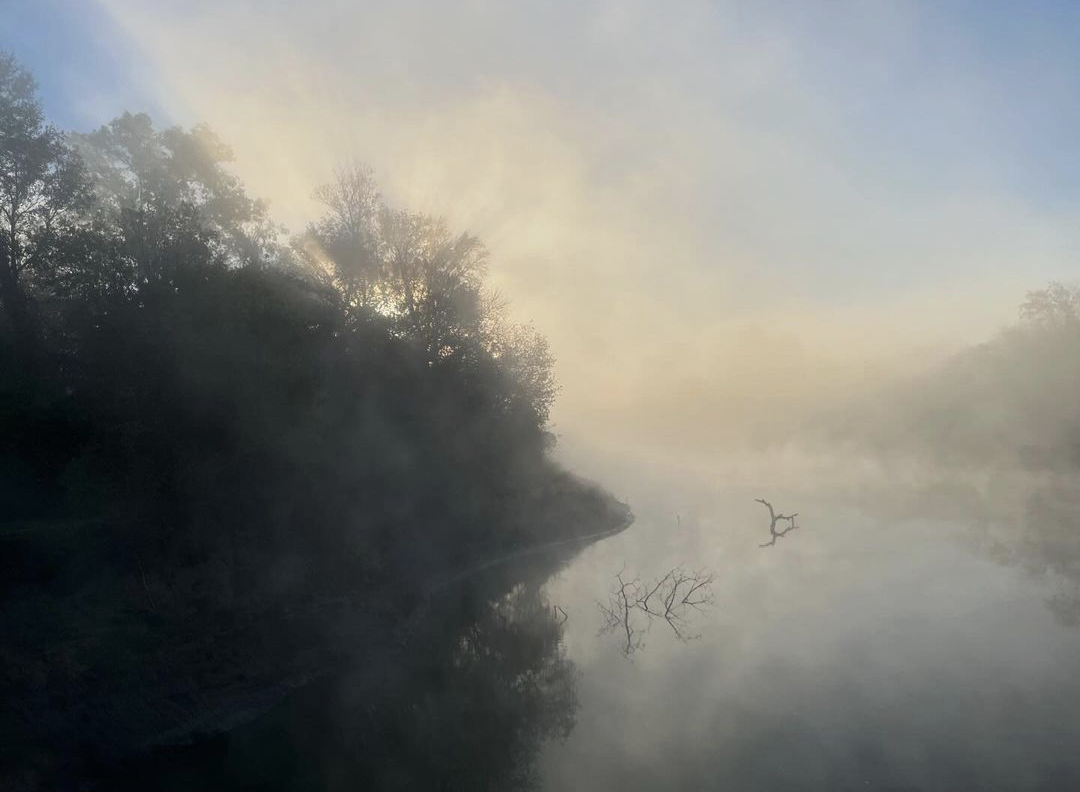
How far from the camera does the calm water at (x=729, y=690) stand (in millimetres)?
18812

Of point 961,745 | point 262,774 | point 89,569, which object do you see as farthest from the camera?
point 89,569

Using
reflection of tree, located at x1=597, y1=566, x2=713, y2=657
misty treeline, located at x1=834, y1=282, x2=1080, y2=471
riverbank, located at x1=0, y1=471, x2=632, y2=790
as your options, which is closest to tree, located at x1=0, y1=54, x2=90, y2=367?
riverbank, located at x1=0, y1=471, x2=632, y2=790

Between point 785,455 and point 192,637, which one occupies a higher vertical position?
point 785,455

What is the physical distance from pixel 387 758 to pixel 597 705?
7391 millimetres

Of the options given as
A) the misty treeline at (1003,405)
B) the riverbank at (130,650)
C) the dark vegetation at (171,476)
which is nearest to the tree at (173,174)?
the dark vegetation at (171,476)

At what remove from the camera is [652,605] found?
34156 millimetres

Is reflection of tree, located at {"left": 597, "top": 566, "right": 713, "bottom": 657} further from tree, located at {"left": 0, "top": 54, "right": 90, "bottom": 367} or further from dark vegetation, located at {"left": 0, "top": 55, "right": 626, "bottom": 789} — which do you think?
tree, located at {"left": 0, "top": 54, "right": 90, "bottom": 367}

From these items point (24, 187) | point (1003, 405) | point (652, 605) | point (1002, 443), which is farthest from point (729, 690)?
point (1003, 405)

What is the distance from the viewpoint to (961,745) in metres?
18.8

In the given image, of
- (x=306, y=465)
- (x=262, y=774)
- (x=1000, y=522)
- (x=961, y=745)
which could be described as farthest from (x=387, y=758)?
(x=1000, y=522)

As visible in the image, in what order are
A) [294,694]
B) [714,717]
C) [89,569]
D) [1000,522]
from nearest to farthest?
[714,717] → [89,569] → [294,694] → [1000,522]

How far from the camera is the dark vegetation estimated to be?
21.4 meters

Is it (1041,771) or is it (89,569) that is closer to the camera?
(1041,771)

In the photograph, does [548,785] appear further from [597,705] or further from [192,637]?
[192,637]
